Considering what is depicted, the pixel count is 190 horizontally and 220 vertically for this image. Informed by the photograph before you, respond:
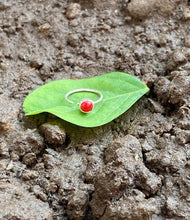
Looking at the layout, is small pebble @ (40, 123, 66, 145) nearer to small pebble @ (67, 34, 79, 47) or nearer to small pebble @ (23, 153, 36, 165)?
small pebble @ (23, 153, 36, 165)

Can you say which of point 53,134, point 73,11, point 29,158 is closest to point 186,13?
point 73,11

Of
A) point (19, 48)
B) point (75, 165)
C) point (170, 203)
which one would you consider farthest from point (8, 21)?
point (170, 203)

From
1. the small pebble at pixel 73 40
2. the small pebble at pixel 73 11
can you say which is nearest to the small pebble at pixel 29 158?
the small pebble at pixel 73 40

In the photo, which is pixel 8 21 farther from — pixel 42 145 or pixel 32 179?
pixel 32 179

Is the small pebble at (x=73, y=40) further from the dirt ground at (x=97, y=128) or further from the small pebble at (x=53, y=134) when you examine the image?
the small pebble at (x=53, y=134)

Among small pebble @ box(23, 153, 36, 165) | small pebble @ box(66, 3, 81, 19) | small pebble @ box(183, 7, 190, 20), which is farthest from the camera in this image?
small pebble @ box(66, 3, 81, 19)

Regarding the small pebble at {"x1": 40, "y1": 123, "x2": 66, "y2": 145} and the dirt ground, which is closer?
the dirt ground

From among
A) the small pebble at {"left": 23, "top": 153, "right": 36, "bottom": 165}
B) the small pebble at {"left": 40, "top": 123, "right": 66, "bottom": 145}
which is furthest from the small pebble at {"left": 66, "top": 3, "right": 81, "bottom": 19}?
the small pebble at {"left": 23, "top": 153, "right": 36, "bottom": 165}
